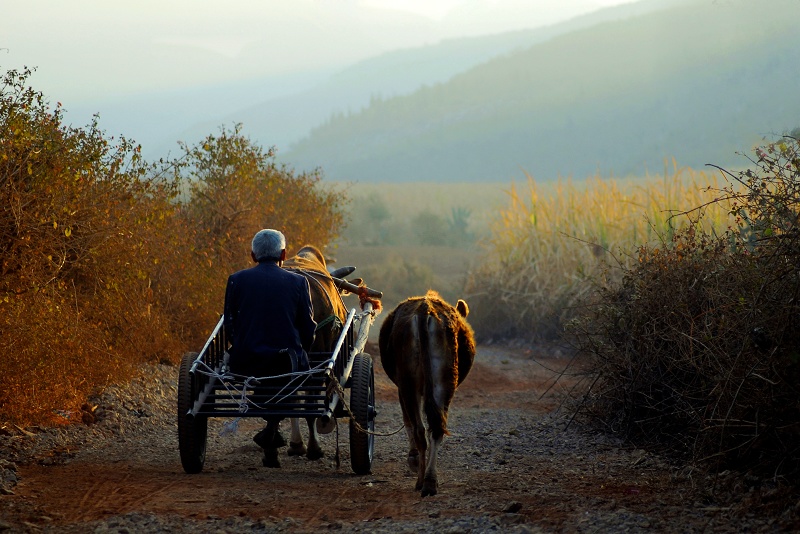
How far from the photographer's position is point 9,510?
259 inches

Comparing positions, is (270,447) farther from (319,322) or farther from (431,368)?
(431,368)

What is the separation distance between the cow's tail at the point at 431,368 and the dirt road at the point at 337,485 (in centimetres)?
52

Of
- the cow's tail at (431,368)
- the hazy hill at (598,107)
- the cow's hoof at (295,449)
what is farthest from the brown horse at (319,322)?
the hazy hill at (598,107)

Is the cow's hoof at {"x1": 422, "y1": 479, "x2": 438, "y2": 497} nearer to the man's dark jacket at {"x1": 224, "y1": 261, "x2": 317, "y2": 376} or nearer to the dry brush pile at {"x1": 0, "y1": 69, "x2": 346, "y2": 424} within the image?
the man's dark jacket at {"x1": 224, "y1": 261, "x2": 317, "y2": 376}

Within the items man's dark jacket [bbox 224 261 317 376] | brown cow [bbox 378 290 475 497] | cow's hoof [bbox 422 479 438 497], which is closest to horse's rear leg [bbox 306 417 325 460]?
man's dark jacket [bbox 224 261 317 376]

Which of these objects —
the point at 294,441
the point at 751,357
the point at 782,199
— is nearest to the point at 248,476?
the point at 294,441

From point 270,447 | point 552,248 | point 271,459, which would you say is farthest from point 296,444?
point 552,248

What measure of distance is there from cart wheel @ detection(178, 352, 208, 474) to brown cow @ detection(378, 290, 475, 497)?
155cm

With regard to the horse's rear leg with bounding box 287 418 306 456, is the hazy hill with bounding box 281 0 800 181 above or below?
above

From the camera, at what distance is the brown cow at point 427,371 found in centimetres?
716

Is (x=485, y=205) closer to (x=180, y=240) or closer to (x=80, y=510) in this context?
(x=180, y=240)

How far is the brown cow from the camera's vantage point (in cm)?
716

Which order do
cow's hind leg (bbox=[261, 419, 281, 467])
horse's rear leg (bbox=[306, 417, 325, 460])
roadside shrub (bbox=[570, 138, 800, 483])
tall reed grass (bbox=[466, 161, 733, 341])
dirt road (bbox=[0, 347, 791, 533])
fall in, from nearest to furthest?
dirt road (bbox=[0, 347, 791, 533]) → roadside shrub (bbox=[570, 138, 800, 483]) → cow's hind leg (bbox=[261, 419, 281, 467]) → horse's rear leg (bbox=[306, 417, 325, 460]) → tall reed grass (bbox=[466, 161, 733, 341])

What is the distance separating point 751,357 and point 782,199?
106 cm
